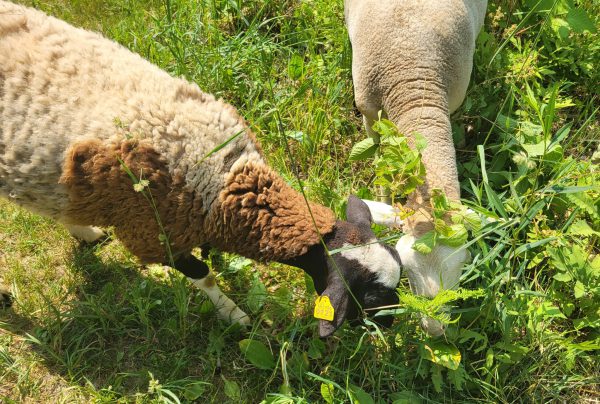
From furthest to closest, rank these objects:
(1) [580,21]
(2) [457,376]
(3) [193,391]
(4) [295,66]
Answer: (4) [295,66], (1) [580,21], (3) [193,391], (2) [457,376]

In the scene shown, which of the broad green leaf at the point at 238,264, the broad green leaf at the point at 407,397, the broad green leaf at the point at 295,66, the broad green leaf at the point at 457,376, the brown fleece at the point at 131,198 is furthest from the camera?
the broad green leaf at the point at 295,66

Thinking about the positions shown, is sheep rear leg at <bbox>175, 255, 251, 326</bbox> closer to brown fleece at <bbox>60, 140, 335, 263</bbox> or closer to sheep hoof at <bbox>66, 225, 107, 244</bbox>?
brown fleece at <bbox>60, 140, 335, 263</bbox>

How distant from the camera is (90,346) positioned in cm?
319

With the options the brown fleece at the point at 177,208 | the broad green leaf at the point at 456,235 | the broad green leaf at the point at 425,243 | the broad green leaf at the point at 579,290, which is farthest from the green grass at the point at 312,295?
the brown fleece at the point at 177,208

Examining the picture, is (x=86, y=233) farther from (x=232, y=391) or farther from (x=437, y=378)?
(x=437, y=378)

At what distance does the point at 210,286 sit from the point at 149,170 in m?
0.90

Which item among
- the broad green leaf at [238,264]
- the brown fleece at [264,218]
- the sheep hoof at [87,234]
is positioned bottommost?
the broad green leaf at [238,264]

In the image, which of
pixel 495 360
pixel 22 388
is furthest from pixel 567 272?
pixel 22 388

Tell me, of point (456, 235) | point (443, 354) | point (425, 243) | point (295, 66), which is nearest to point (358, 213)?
point (425, 243)

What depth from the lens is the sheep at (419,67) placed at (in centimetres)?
309

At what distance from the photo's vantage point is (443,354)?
8.75 ft

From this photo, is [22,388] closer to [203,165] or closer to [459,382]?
[203,165]

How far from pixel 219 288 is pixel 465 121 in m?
2.30

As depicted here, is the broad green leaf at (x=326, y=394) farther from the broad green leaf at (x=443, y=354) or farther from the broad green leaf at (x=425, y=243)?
the broad green leaf at (x=425, y=243)
